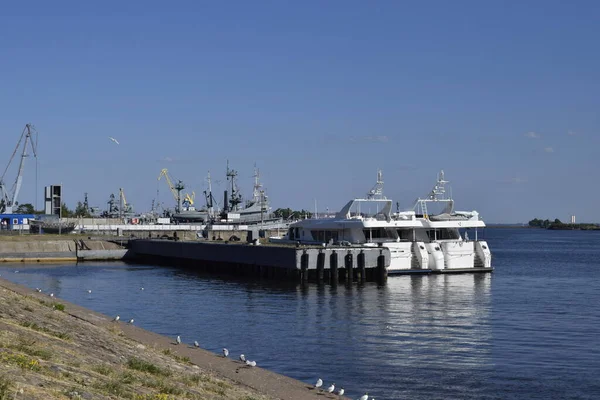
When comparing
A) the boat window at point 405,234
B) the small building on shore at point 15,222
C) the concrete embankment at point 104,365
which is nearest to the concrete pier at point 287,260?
the boat window at point 405,234

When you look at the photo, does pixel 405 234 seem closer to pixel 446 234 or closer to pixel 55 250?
pixel 446 234

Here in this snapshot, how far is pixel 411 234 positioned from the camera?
221 ft

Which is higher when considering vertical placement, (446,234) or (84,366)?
(446,234)

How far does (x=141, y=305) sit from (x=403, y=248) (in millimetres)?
26709

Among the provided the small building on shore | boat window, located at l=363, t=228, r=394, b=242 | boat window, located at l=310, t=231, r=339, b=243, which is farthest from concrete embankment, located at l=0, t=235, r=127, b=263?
boat window, located at l=363, t=228, r=394, b=242

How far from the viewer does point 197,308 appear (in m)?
43.2

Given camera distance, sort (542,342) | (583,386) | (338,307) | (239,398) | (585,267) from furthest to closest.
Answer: (585,267)
(338,307)
(542,342)
(583,386)
(239,398)

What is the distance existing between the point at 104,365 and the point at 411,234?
52.0m

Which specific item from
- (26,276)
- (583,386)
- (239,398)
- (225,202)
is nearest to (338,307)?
(583,386)

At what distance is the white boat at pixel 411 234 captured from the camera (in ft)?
209

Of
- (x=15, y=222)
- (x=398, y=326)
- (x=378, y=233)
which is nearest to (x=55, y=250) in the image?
(x=15, y=222)

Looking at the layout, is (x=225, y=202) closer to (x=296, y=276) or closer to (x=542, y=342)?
(x=296, y=276)

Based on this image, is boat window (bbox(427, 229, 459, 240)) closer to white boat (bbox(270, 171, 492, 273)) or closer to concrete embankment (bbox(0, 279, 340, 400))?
white boat (bbox(270, 171, 492, 273))

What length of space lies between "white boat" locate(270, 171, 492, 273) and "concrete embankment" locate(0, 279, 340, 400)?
3792 centimetres
